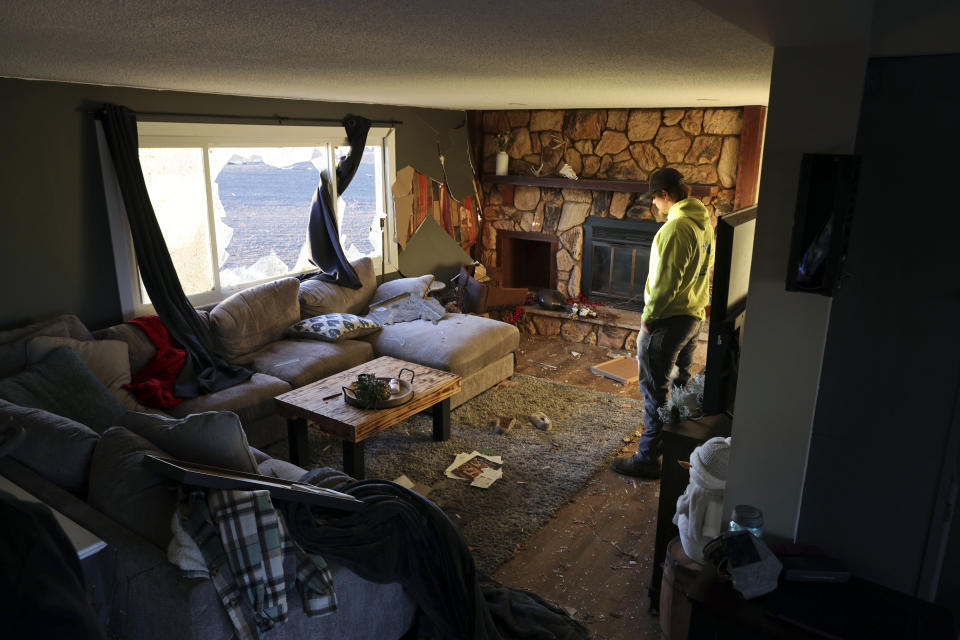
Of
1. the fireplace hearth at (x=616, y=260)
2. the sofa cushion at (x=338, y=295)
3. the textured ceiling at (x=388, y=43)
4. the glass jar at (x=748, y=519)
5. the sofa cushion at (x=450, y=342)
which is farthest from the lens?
the fireplace hearth at (x=616, y=260)

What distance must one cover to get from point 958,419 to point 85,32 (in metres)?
2.45

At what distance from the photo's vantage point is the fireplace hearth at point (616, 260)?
596 cm

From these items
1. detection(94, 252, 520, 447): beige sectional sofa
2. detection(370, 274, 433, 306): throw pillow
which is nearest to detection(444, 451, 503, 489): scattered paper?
detection(94, 252, 520, 447): beige sectional sofa

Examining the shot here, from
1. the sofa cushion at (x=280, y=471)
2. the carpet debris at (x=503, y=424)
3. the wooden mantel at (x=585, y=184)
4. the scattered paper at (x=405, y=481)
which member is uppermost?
the wooden mantel at (x=585, y=184)

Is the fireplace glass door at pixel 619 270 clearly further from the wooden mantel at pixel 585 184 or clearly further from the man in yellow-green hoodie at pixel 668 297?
the man in yellow-green hoodie at pixel 668 297

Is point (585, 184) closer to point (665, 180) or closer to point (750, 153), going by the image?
point (750, 153)

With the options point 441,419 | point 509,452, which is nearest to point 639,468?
point 509,452

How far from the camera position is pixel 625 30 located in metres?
1.57

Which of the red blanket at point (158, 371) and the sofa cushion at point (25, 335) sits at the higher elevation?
the sofa cushion at point (25, 335)

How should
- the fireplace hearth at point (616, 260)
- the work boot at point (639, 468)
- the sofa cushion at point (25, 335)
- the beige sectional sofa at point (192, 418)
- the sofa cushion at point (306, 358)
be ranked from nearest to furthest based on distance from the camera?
the beige sectional sofa at point (192, 418) → the sofa cushion at point (25, 335) → the work boot at point (639, 468) → the sofa cushion at point (306, 358) → the fireplace hearth at point (616, 260)

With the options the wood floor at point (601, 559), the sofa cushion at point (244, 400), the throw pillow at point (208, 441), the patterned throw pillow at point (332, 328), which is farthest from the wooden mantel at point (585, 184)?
the throw pillow at point (208, 441)

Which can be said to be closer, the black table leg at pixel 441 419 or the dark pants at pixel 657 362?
the dark pants at pixel 657 362

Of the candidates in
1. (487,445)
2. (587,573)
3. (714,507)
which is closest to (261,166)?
(487,445)

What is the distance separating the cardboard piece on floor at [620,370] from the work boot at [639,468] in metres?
1.44
